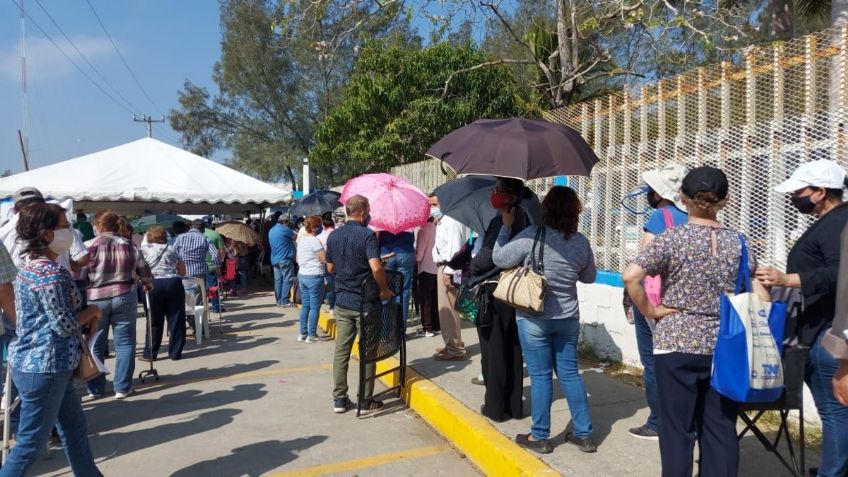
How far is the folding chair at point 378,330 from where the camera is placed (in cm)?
498

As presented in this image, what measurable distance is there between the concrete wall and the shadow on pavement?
3.06 meters

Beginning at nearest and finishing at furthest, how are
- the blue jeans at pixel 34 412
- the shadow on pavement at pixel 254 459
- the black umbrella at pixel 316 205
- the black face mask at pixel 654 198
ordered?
1. the blue jeans at pixel 34 412
2. the black face mask at pixel 654 198
3. the shadow on pavement at pixel 254 459
4. the black umbrella at pixel 316 205

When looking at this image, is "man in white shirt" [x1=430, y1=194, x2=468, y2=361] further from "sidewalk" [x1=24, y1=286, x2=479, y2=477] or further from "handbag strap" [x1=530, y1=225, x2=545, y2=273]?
"handbag strap" [x1=530, y1=225, x2=545, y2=273]

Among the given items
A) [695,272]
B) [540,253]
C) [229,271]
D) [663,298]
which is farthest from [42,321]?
[229,271]

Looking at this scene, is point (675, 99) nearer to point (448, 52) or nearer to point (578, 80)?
point (578, 80)

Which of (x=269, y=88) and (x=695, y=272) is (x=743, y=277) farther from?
(x=269, y=88)

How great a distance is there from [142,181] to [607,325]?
34.7ft

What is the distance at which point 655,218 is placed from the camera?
3.69 metres

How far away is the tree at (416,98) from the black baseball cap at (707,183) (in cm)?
1150

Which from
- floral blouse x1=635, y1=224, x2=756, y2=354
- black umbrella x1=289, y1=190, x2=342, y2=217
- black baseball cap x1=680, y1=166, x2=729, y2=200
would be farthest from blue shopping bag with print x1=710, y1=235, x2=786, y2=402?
black umbrella x1=289, y1=190, x2=342, y2=217

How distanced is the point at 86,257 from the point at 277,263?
217 inches

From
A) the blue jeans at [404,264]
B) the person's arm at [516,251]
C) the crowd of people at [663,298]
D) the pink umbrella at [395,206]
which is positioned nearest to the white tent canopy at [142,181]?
the pink umbrella at [395,206]

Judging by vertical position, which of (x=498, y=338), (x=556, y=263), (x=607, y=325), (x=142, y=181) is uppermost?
(x=142, y=181)

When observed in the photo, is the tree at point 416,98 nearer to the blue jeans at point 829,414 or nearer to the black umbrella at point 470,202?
the black umbrella at point 470,202
